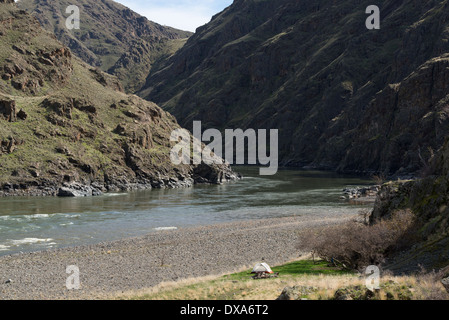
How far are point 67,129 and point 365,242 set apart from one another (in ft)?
315

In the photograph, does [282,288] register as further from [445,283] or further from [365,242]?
[365,242]

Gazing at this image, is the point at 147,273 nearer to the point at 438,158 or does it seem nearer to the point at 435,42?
the point at 438,158

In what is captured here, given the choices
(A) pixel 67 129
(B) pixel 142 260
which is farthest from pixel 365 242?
(A) pixel 67 129

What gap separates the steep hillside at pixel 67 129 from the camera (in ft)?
309

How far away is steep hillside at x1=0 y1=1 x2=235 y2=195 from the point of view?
3708 inches

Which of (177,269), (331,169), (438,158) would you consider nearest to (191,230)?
(177,269)

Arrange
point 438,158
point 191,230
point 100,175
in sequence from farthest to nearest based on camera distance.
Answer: point 100,175
point 191,230
point 438,158

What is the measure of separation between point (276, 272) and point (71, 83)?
122 metres

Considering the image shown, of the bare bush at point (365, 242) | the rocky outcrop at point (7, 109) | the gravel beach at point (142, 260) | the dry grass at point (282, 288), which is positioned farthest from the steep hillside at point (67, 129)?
the bare bush at point (365, 242)

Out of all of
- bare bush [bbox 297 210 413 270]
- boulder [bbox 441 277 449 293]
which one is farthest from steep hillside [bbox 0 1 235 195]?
boulder [bbox 441 277 449 293]

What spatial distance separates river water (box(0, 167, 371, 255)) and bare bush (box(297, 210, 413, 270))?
28.2 m

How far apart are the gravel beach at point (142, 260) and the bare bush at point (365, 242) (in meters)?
6.28

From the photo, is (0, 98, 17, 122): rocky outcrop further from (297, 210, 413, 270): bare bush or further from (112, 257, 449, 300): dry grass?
(297, 210, 413, 270): bare bush
